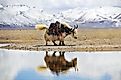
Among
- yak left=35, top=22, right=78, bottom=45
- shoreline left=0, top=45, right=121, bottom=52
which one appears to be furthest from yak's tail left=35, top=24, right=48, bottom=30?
shoreline left=0, top=45, right=121, bottom=52

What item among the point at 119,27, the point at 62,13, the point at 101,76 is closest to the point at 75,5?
the point at 62,13

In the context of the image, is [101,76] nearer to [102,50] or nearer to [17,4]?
[102,50]

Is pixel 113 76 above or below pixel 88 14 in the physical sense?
below

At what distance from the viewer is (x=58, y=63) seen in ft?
7.79

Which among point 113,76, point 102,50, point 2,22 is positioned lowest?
point 113,76

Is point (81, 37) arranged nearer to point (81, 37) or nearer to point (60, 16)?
point (81, 37)

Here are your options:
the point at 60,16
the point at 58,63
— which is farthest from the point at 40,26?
the point at 58,63

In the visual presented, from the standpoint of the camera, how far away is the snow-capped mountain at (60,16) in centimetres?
235

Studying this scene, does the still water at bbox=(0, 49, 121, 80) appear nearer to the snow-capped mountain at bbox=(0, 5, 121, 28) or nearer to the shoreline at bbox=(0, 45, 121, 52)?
the shoreline at bbox=(0, 45, 121, 52)

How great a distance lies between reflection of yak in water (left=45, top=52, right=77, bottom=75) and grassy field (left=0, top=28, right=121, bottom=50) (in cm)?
9

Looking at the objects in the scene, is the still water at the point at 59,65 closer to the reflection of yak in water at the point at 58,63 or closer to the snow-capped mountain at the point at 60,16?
the reflection of yak in water at the point at 58,63

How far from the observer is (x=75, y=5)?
2.35 meters

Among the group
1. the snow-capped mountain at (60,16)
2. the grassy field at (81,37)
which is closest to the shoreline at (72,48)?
the grassy field at (81,37)

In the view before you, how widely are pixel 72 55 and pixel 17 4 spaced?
44 cm
